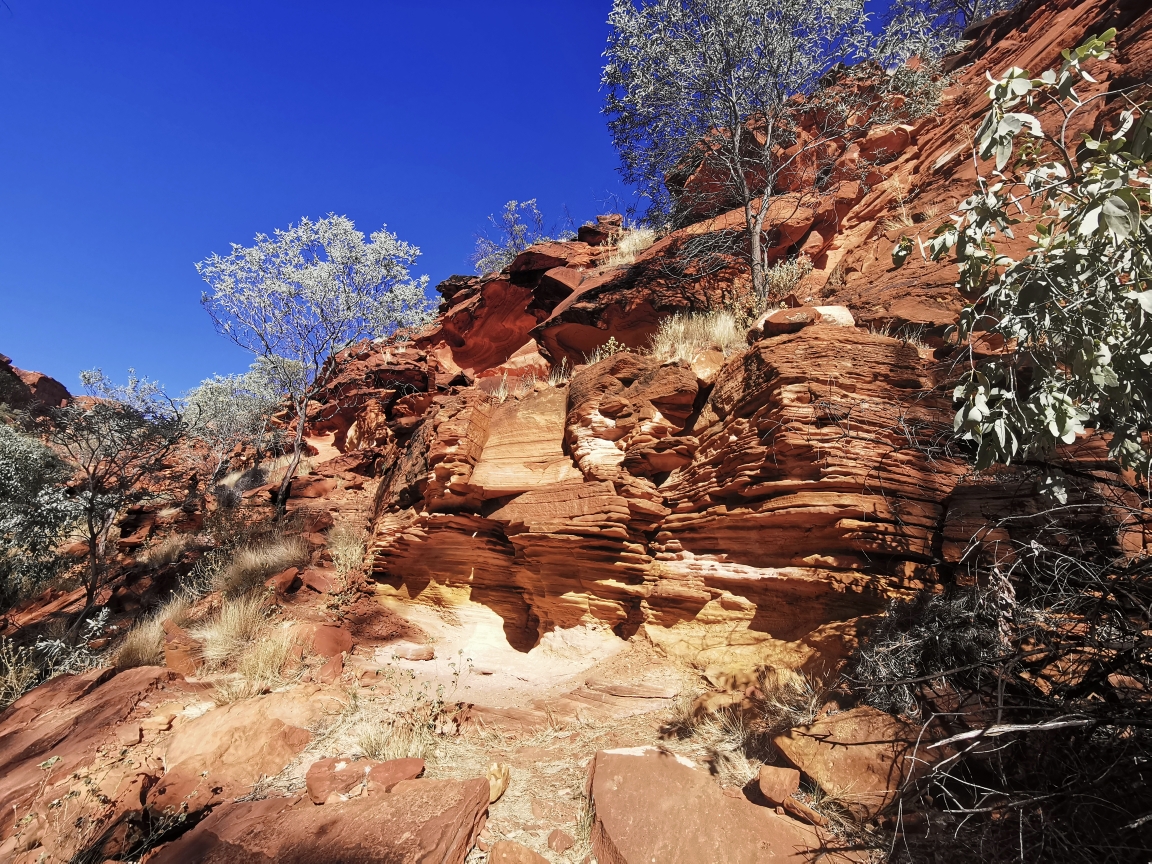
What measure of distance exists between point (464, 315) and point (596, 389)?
38.3 ft

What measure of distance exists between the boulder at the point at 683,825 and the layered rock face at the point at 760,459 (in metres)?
1.74

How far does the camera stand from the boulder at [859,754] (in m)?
2.76

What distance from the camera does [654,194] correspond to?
46.5 feet

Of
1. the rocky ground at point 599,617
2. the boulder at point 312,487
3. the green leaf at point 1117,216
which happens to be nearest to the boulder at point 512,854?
the rocky ground at point 599,617

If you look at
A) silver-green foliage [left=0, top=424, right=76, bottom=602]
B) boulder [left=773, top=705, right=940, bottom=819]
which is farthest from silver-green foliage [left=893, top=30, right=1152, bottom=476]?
silver-green foliage [left=0, top=424, right=76, bottom=602]

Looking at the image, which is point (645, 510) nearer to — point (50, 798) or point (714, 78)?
point (50, 798)

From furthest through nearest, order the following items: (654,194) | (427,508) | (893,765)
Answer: (654,194) → (427,508) → (893,765)

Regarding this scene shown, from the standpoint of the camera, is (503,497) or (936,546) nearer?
(936,546)

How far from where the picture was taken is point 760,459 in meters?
5.25

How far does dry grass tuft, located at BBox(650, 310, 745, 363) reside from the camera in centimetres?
795

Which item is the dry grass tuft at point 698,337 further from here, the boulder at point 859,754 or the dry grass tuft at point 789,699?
the boulder at point 859,754

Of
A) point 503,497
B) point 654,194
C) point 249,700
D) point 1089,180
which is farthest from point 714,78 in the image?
point 249,700

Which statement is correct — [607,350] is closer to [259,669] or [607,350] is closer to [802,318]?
[802,318]

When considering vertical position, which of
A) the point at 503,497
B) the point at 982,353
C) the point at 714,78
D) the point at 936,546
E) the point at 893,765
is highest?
the point at 714,78
